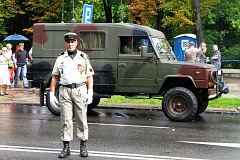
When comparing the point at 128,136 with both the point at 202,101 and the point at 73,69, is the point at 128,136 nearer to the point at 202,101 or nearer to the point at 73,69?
the point at 73,69

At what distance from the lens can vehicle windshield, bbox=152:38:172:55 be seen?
12.9m

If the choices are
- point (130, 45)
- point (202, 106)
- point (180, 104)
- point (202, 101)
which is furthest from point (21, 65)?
point (180, 104)

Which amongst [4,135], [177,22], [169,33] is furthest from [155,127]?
[169,33]

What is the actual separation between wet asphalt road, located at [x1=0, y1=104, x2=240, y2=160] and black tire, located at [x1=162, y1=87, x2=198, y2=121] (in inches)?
9.7

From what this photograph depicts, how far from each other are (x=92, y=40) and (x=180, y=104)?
286cm

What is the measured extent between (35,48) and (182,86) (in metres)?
4.06

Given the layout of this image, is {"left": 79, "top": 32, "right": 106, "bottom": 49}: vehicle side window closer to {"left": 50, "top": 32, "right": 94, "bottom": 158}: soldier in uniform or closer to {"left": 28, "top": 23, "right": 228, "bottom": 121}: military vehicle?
{"left": 28, "top": 23, "right": 228, "bottom": 121}: military vehicle

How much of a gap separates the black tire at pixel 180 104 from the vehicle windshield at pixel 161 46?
1109 mm

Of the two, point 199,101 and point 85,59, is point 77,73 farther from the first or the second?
point 199,101

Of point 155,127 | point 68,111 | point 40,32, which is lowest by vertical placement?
point 155,127

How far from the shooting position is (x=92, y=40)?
13250mm

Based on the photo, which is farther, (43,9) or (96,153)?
(43,9)

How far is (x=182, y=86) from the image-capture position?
12906mm

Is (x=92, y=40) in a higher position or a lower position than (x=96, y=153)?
higher
